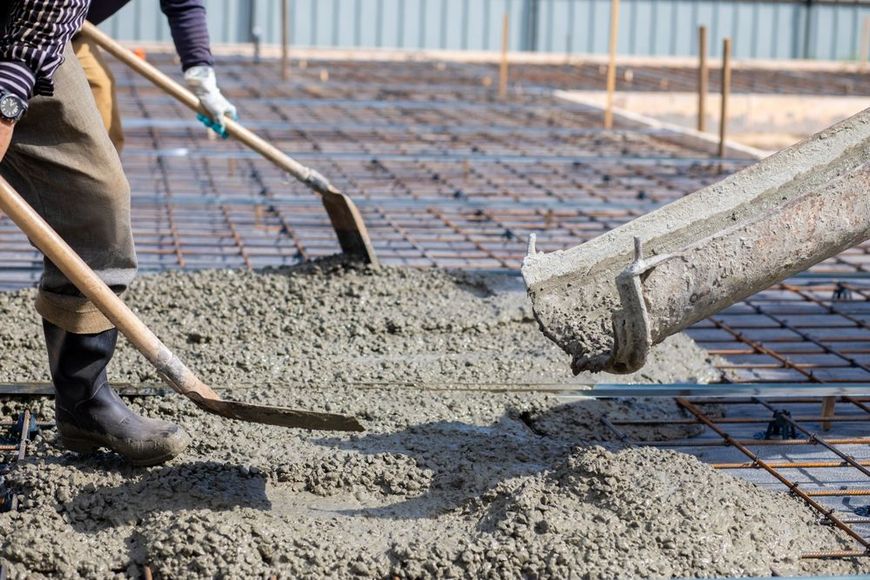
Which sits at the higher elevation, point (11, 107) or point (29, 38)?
point (29, 38)

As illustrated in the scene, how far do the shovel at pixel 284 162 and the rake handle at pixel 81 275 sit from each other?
188 centimetres

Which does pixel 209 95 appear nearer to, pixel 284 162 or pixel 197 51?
pixel 197 51

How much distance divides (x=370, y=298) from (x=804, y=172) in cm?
169

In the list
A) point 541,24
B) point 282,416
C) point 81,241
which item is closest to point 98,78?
point 81,241

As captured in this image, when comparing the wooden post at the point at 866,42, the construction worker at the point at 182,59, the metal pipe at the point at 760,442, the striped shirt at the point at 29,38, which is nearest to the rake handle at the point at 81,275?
the striped shirt at the point at 29,38

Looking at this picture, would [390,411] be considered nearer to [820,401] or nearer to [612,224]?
[820,401]

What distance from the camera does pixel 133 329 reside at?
234 centimetres

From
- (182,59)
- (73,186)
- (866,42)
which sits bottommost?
(73,186)

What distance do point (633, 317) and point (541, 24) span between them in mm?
15455

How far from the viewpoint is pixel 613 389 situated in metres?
3.08

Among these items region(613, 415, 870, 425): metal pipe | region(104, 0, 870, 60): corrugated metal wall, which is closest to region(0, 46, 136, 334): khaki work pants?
region(613, 415, 870, 425): metal pipe

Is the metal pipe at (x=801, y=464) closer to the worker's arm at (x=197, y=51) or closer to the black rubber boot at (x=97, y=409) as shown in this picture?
the black rubber boot at (x=97, y=409)

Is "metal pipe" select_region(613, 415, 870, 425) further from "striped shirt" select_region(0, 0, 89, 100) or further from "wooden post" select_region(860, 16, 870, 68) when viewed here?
"wooden post" select_region(860, 16, 870, 68)

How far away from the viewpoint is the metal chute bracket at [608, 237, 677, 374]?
2.31 m
